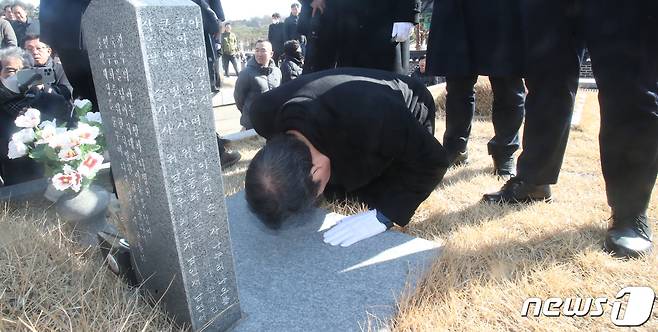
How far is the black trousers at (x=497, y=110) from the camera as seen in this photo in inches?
109

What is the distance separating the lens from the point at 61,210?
211 centimetres

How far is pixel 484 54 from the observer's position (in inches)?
105

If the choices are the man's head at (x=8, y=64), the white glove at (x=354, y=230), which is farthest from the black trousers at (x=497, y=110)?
the man's head at (x=8, y=64)

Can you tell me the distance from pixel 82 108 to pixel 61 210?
1.56ft

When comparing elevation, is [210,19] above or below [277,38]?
above

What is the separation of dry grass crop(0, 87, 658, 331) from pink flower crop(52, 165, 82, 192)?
0.18m

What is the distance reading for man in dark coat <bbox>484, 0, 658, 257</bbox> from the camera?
1.71 meters

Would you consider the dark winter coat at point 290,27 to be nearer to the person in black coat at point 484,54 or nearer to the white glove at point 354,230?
the person in black coat at point 484,54

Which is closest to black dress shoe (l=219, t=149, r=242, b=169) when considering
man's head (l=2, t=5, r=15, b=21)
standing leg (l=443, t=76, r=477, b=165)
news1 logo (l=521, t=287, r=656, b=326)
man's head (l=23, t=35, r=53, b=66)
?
standing leg (l=443, t=76, r=477, b=165)

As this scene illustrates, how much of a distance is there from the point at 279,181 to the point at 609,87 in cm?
128

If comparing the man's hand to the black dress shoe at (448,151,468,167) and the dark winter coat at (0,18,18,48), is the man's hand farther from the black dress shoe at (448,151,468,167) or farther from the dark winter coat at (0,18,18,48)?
the dark winter coat at (0,18,18,48)

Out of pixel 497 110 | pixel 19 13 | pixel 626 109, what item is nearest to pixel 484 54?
pixel 497 110

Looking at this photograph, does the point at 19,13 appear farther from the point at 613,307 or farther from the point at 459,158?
the point at 613,307

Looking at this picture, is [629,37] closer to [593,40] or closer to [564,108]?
[593,40]
